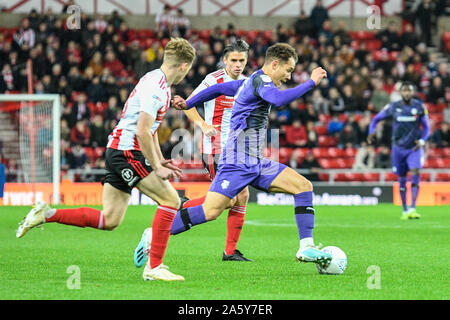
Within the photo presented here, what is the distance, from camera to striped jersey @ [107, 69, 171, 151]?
6.71 metres

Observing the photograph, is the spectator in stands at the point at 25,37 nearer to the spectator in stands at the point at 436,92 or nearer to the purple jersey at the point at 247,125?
the spectator in stands at the point at 436,92

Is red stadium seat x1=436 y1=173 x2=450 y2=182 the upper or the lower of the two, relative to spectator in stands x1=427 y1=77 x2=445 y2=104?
lower

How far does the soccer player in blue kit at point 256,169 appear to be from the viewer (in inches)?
302

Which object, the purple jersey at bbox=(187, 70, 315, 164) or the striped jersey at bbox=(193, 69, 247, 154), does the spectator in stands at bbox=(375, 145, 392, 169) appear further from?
the purple jersey at bbox=(187, 70, 315, 164)

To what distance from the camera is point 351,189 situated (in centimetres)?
2066

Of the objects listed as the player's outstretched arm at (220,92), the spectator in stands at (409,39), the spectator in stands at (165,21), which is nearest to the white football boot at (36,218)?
the player's outstretched arm at (220,92)

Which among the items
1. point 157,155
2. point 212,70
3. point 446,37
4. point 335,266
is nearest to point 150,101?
point 157,155

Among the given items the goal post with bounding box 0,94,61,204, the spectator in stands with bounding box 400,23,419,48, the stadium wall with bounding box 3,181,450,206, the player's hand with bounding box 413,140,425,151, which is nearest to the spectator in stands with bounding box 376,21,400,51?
the spectator in stands with bounding box 400,23,419,48

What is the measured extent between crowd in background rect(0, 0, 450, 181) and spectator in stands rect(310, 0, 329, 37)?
0.03m

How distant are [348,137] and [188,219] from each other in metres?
15.5

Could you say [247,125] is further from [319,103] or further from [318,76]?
[319,103]
